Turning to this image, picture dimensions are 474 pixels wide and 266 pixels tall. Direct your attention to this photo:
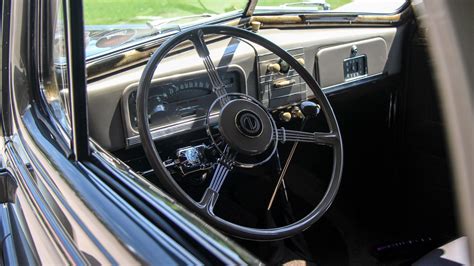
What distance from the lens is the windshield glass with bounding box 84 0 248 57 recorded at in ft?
7.57

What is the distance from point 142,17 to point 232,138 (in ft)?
2.82

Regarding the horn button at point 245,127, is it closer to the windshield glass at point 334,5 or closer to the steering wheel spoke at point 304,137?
the steering wheel spoke at point 304,137

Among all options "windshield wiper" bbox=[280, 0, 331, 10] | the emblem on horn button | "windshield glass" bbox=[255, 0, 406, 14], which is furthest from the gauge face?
"windshield wiper" bbox=[280, 0, 331, 10]

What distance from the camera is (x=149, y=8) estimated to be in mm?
2559

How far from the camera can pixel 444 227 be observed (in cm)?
300

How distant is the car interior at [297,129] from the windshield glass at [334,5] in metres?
0.08

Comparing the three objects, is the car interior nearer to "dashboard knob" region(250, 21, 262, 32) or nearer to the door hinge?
"dashboard knob" region(250, 21, 262, 32)

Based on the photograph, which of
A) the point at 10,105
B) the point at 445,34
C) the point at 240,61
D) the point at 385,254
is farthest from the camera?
the point at 385,254

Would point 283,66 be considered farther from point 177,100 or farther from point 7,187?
point 7,187

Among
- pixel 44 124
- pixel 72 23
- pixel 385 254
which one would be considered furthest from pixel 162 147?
pixel 385 254

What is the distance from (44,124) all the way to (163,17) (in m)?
0.89

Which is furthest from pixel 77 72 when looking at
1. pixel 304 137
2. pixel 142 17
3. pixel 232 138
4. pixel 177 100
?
pixel 142 17

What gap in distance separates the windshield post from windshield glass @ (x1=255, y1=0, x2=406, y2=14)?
1544 millimetres

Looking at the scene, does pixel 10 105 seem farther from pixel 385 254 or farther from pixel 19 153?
pixel 385 254
